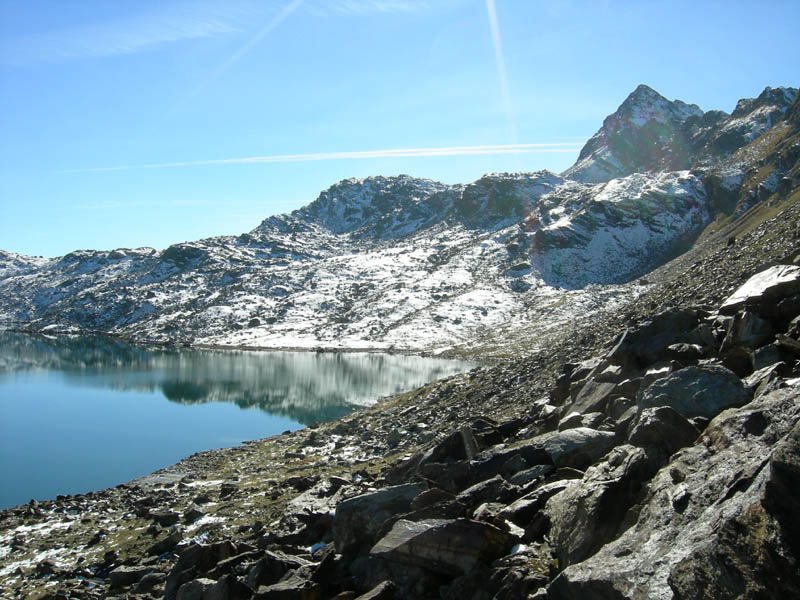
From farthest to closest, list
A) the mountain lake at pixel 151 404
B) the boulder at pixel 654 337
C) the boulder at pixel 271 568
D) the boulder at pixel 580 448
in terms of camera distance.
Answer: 1. the mountain lake at pixel 151 404
2. the boulder at pixel 654 337
3. the boulder at pixel 271 568
4. the boulder at pixel 580 448

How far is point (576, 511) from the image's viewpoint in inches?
484

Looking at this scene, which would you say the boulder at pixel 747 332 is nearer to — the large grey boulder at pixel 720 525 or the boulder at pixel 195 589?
the large grey boulder at pixel 720 525

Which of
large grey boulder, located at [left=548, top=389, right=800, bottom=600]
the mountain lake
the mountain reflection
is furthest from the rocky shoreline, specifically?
the mountain reflection

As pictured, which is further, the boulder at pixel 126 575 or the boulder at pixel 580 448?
the boulder at pixel 126 575

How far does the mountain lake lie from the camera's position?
208ft

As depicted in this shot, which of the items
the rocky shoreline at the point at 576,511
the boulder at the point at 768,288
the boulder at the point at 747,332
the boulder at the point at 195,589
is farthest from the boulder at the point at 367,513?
the boulder at the point at 768,288

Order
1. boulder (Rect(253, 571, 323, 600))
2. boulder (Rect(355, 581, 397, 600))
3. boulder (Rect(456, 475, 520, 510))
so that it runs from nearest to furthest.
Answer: boulder (Rect(355, 581, 397, 600)), boulder (Rect(253, 571, 323, 600)), boulder (Rect(456, 475, 520, 510))

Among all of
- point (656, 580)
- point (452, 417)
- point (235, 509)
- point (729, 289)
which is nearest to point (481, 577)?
point (656, 580)

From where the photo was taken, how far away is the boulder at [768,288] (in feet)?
60.7

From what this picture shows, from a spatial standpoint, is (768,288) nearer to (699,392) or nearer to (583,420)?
(699,392)

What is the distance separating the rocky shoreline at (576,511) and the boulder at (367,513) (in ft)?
0.23

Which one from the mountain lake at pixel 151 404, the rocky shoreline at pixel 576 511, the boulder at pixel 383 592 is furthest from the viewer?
the mountain lake at pixel 151 404

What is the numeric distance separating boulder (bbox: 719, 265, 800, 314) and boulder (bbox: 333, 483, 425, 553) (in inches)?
540

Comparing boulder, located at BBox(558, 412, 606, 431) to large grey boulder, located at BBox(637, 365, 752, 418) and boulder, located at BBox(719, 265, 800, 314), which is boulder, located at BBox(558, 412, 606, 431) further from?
boulder, located at BBox(719, 265, 800, 314)
